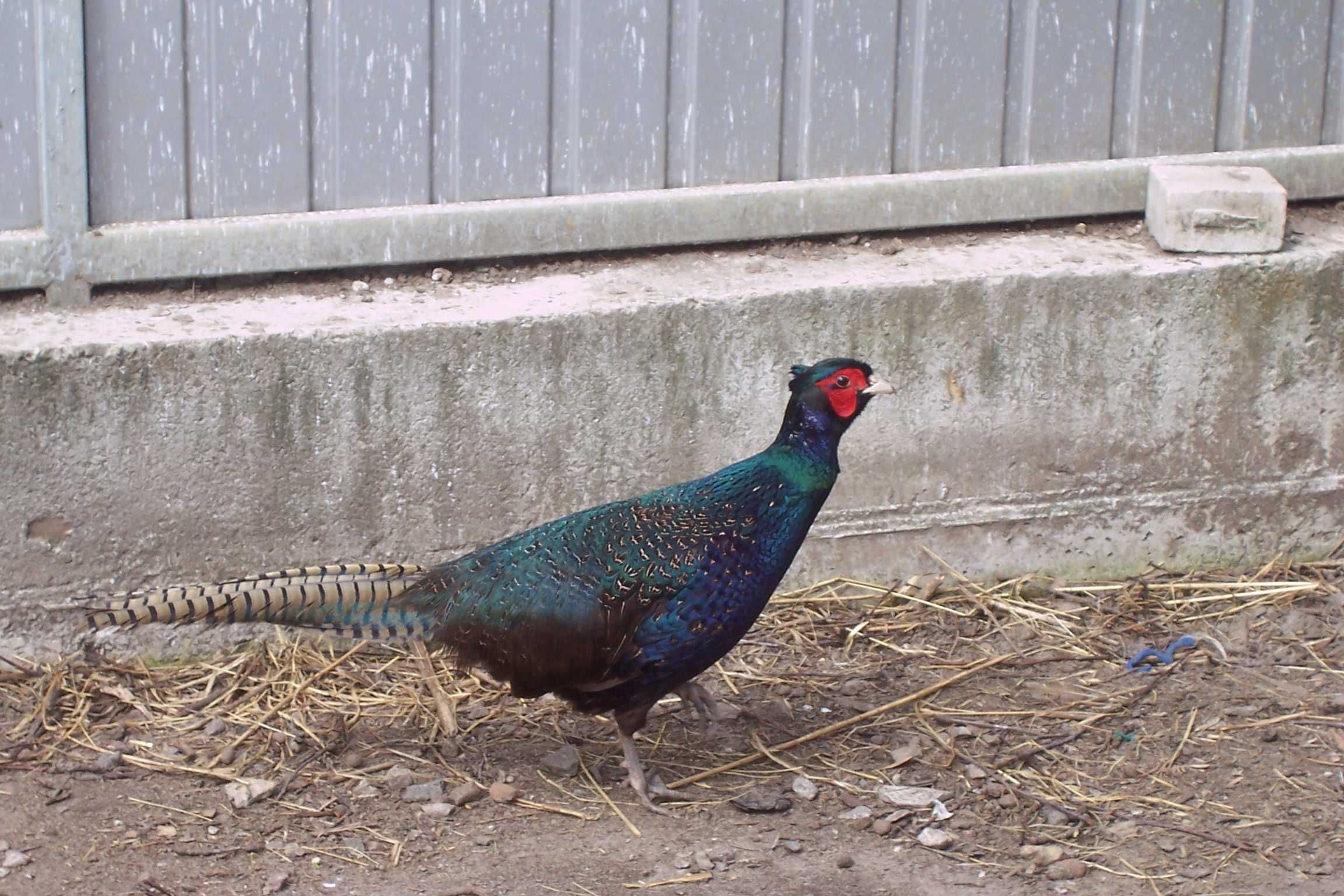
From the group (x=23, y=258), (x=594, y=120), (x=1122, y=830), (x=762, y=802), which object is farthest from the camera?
(x=594, y=120)

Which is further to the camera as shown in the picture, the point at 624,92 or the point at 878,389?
the point at 624,92

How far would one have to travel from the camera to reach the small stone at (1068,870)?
3510mm

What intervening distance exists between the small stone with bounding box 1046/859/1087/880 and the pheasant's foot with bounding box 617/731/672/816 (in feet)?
2.69

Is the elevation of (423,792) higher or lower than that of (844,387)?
lower

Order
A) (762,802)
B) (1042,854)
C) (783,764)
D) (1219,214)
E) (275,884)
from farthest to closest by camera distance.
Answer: (1219,214) < (783,764) < (762,802) < (1042,854) < (275,884)

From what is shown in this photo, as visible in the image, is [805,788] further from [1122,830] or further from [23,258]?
[23,258]

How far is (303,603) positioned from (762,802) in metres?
1.08

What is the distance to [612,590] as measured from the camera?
12.2 feet

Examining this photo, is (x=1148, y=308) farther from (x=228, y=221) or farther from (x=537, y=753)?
(x=228, y=221)

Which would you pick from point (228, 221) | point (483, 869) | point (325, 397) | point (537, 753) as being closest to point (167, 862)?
point (483, 869)

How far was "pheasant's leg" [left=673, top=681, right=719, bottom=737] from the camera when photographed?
4.09 metres

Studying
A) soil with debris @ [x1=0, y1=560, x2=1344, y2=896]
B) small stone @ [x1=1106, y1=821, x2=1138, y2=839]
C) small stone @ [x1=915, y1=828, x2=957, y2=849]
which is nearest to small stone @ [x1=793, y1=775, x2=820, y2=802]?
soil with debris @ [x1=0, y1=560, x2=1344, y2=896]

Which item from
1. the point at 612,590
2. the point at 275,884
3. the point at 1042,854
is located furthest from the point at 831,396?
the point at 275,884

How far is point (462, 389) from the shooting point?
4.26 metres
